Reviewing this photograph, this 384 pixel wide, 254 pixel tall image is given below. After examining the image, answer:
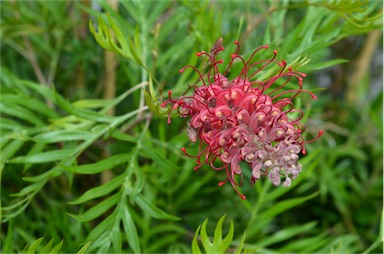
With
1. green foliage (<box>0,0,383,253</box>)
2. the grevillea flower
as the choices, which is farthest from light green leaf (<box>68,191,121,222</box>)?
the grevillea flower

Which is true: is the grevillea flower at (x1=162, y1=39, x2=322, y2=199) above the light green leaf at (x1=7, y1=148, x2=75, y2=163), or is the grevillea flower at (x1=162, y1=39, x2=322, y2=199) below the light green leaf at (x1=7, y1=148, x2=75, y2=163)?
below

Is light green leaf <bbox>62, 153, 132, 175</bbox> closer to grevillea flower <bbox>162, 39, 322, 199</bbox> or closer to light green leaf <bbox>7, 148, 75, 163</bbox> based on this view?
light green leaf <bbox>7, 148, 75, 163</bbox>

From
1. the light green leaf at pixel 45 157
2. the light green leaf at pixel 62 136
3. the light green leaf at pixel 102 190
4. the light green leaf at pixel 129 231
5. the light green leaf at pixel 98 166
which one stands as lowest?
the light green leaf at pixel 129 231

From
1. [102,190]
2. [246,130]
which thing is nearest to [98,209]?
[102,190]

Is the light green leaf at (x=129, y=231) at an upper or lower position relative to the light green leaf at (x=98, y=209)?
lower

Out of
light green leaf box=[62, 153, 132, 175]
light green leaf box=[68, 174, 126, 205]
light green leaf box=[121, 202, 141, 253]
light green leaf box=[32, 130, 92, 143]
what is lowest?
light green leaf box=[121, 202, 141, 253]

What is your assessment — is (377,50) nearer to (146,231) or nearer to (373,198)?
(373,198)

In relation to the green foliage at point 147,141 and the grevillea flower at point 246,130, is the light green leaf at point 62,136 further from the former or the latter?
the grevillea flower at point 246,130

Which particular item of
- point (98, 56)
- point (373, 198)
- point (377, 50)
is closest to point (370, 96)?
point (377, 50)

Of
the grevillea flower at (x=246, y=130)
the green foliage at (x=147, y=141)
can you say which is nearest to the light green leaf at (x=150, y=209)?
the green foliage at (x=147, y=141)
